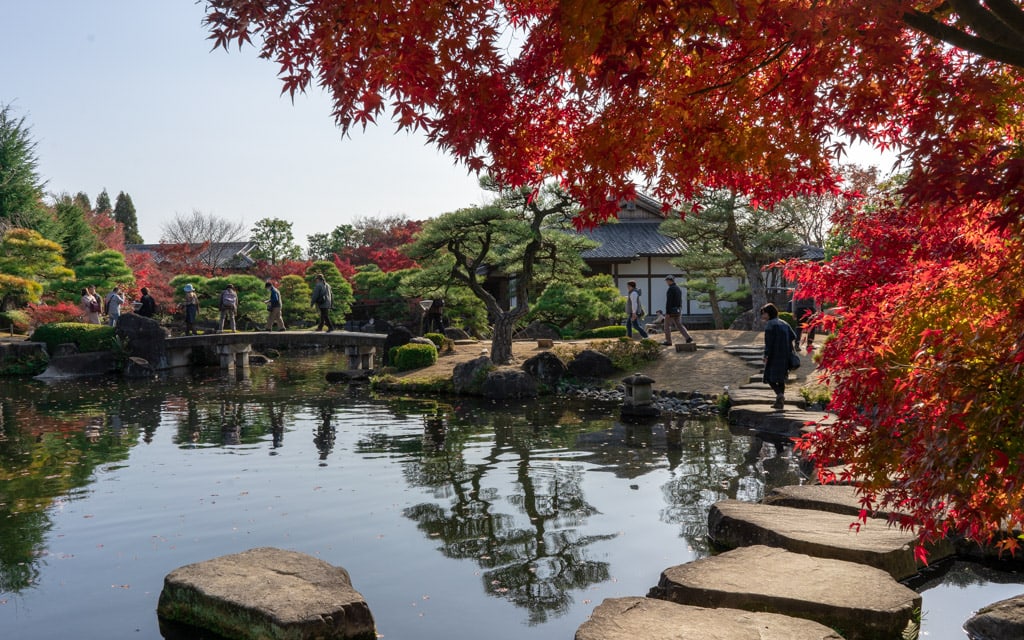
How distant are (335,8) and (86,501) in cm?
664

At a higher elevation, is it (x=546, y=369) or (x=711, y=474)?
(x=546, y=369)

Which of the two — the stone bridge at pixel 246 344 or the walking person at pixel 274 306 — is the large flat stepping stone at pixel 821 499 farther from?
the walking person at pixel 274 306

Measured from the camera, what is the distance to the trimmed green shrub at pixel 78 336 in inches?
898

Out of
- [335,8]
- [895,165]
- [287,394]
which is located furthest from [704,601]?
[287,394]

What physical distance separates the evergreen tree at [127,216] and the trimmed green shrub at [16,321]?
42.3m

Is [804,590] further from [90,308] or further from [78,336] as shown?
[90,308]

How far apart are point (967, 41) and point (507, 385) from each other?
13664 mm

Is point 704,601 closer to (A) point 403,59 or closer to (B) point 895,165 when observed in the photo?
(B) point 895,165

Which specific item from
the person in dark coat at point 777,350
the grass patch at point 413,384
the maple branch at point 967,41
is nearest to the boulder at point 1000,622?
the maple branch at point 967,41

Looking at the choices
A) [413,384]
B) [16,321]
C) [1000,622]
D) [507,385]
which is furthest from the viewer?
[16,321]

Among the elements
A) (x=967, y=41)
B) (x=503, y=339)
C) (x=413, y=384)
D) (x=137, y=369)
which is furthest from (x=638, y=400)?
(x=137, y=369)

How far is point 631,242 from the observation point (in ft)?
103

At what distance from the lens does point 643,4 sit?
3.48 meters

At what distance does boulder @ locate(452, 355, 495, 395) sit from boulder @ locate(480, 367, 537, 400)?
0.18m
